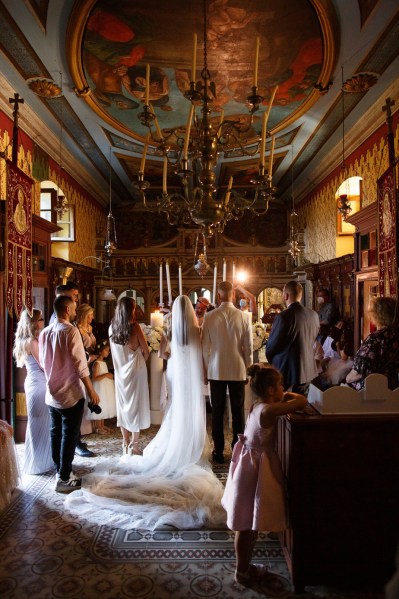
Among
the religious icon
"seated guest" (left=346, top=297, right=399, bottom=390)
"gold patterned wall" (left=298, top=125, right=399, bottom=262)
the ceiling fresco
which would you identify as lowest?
"seated guest" (left=346, top=297, right=399, bottom=390)

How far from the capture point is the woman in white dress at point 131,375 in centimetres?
501

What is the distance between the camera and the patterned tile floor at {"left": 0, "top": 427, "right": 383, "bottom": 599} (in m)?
2.76

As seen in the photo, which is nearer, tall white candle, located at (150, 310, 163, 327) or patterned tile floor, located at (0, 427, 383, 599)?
patterned tile floor, located at (0, 427, 383, 599)

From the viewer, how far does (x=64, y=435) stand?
4379 mm

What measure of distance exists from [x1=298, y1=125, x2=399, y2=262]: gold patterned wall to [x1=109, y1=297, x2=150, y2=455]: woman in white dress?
16.8 ft

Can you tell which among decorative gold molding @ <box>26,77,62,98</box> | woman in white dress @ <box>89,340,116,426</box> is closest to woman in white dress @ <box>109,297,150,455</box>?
woman in white dress @ <box>89,340,116,426</box>

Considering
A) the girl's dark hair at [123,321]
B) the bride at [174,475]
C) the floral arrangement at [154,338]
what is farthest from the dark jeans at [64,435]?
the floral arrangement at [154,338]

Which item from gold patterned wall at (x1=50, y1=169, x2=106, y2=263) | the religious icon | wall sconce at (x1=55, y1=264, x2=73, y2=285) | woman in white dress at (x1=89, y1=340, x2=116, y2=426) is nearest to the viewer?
the religious icon

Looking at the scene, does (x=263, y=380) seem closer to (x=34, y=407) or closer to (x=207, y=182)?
(x=207, y=182)

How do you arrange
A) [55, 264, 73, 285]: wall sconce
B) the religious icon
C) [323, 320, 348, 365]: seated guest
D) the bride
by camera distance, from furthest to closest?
[55, 264, 73, 285]: wall sconce, [323, 320, 348, 365]: seated guest, the religious icon, the bride

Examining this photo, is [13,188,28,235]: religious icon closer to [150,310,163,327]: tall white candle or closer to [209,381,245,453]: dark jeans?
[150,310,163,327]: tall white candle

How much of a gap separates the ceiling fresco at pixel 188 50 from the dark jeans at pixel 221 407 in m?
3.14

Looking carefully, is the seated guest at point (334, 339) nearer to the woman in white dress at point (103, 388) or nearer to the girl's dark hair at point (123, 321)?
the woman in white dress at point (103, 388)

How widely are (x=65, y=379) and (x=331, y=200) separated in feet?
27.9
